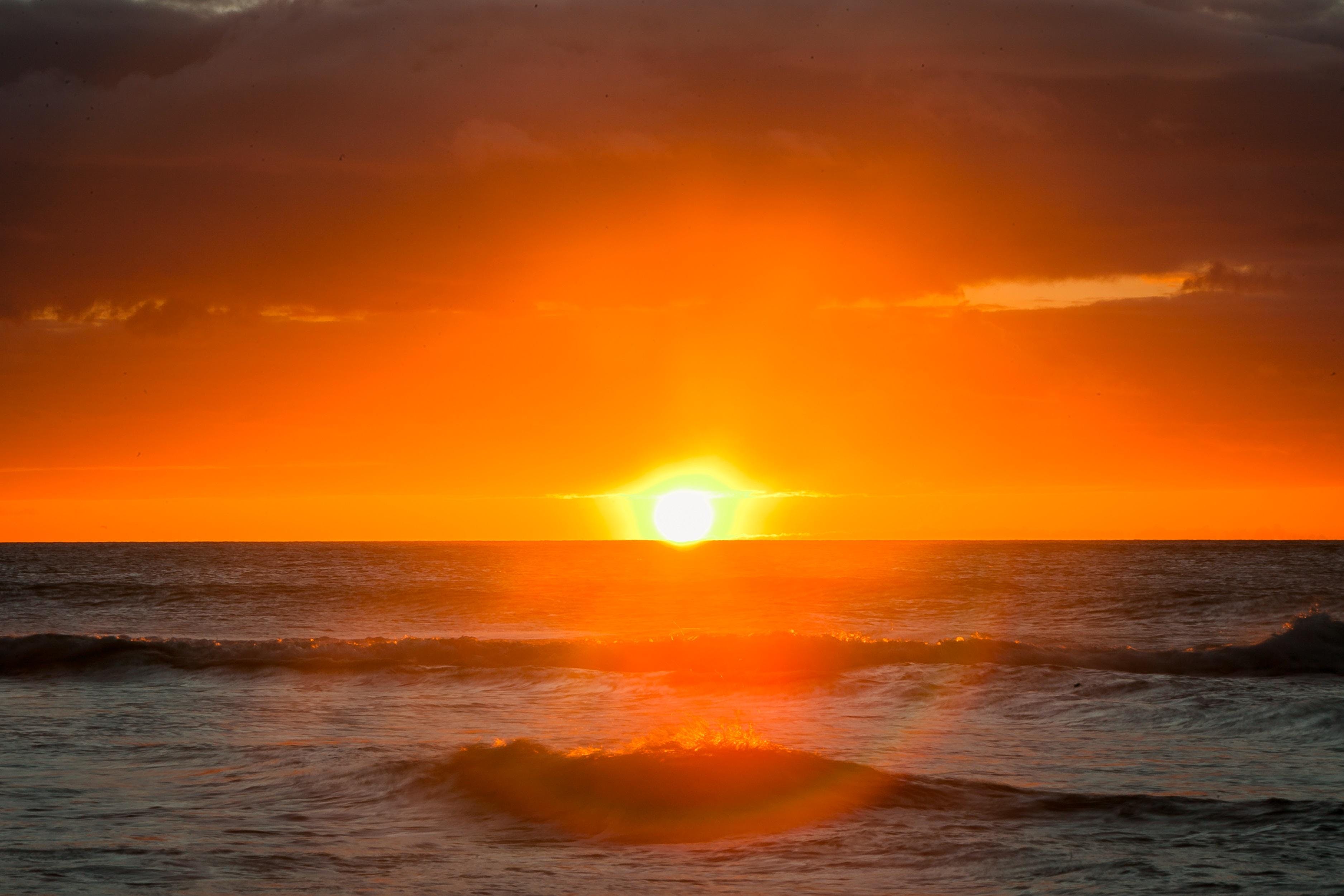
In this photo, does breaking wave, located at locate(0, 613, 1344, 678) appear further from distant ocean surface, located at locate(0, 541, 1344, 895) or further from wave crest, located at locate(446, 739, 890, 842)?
wave crest, located at locate(446, 739, 890, 842)

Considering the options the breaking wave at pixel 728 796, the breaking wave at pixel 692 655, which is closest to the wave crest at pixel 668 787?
the breaking wave at pixel 728 796

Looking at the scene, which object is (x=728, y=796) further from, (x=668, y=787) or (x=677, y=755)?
(x=677, y=755)

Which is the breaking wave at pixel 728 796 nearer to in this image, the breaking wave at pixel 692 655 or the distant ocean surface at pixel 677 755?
the distant ocean surface at pixel 677 755

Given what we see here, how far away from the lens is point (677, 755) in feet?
49.6

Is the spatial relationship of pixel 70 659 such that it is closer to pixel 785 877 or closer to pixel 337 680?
pixel 337 680

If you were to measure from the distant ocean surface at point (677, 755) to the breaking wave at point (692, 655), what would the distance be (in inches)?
5.8

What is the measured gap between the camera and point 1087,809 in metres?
12.7

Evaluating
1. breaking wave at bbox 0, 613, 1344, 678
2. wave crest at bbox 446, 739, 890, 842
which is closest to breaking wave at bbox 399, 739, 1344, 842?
wave crest at bbox 446, 739, 890, 842

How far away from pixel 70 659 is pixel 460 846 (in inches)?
883

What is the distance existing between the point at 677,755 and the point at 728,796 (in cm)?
159

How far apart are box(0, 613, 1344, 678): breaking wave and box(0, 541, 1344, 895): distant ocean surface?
0.48ft

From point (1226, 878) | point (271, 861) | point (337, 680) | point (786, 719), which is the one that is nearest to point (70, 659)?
point (337, 680)

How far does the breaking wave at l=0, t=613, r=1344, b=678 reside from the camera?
28641 mm

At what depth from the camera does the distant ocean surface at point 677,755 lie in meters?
10.6
